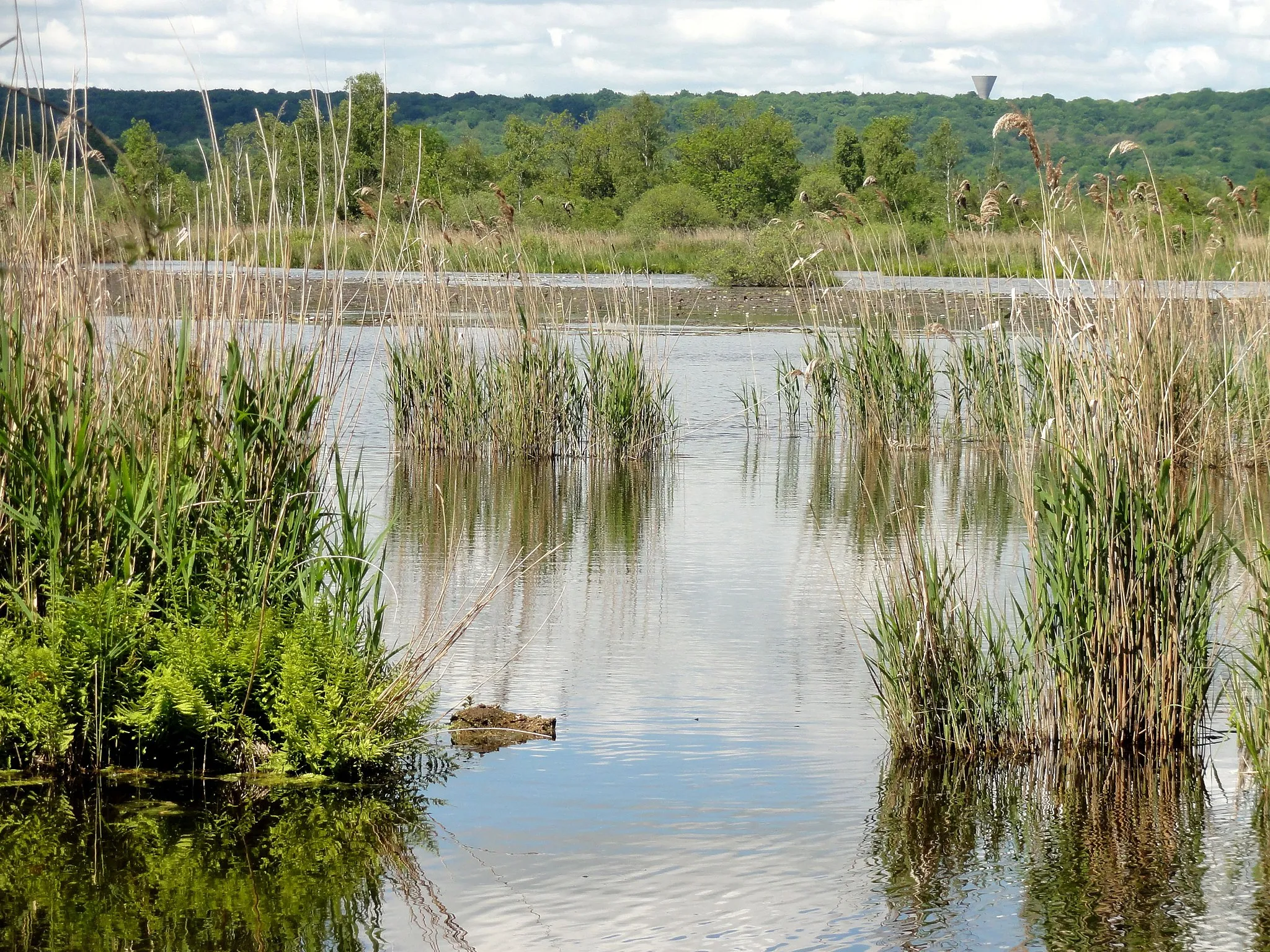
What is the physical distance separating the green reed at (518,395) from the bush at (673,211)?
4817 centimetres

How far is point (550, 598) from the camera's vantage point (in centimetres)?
819

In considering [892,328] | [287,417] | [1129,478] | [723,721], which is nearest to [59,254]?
[287,417]

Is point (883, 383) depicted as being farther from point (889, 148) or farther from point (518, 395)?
point (889, 148)

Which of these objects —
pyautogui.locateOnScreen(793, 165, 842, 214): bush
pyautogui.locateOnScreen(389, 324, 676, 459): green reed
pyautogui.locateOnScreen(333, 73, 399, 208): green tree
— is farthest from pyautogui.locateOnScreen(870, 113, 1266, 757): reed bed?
pyautogui.locateOnScreen(793, 165, 842, 214): bush

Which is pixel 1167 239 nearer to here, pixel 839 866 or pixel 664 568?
pixel 664 568

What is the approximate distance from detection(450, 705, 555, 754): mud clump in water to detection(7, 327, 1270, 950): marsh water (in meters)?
0.10

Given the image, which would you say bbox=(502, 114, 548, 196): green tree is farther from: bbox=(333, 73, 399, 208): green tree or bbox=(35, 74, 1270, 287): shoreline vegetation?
bbox=(333, 73, 399, 208): green tree

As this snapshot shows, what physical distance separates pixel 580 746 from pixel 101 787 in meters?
1.68

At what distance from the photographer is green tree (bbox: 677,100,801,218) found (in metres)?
80.4

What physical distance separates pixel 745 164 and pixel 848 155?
18.4 feet

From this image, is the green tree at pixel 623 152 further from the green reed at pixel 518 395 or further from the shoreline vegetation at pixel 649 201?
the green reed at pixel 518 395

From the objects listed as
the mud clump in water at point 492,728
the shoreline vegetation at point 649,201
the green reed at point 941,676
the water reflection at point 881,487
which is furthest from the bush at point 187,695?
the water reflection at point 881,487

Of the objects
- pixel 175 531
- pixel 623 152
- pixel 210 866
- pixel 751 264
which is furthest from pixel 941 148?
pixel 210 866

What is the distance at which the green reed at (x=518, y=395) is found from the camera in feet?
44.1
